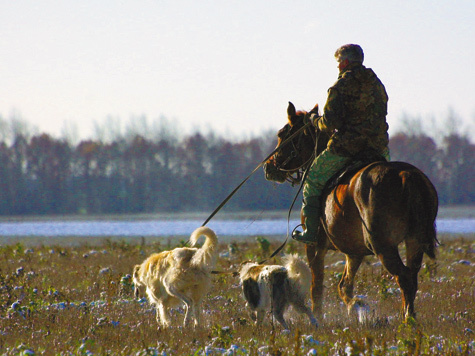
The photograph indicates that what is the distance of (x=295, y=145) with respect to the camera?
9.13 metres

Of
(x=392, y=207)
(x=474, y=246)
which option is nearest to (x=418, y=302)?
(x=392, y=207)

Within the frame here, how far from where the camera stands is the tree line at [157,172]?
68.4 metres

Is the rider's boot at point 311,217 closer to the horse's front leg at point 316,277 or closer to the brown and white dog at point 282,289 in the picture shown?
the horse's front leg at point 316,277

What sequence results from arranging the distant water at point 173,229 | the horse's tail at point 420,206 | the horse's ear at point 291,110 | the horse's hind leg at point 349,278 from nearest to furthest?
the horse's tail at point 420,206 < the horse's hind leg at point 349,278 < the horse's ear at point 291,110 < the distant water at point 173,229

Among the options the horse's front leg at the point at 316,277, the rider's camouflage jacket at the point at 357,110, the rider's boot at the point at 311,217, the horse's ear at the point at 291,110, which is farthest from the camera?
the horse's ear at the point at 291,110

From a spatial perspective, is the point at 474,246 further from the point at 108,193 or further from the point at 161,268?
the point at 108,193

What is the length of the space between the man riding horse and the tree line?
58613mm

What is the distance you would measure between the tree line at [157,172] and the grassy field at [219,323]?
5538 centimetres

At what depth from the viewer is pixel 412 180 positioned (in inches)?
275

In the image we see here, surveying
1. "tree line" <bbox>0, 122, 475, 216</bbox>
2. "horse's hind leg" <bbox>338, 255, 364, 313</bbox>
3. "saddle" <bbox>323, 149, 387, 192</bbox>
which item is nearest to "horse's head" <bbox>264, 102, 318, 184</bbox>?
"saddle" <bbox>323, 149, 387, 192</bbox>

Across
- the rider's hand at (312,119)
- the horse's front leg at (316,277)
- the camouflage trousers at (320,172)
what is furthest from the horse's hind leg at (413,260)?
the rider's hand at (312,119)

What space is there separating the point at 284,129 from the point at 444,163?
64330 mm

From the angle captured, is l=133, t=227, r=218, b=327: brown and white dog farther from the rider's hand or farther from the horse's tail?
the horse's tail

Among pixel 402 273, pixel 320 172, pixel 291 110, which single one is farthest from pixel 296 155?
pixel 402 273
